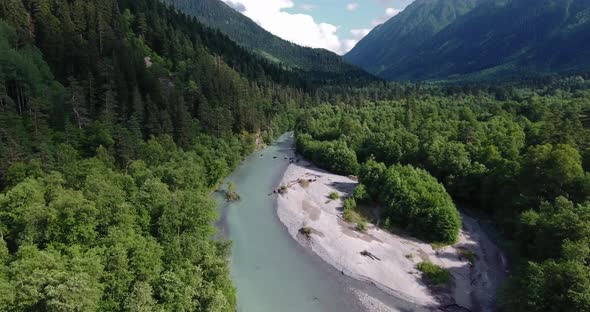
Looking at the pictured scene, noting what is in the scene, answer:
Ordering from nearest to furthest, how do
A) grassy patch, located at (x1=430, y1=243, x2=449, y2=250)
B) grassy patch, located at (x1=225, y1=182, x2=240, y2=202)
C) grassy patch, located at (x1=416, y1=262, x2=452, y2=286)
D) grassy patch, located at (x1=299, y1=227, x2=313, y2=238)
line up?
grassy patch, located at (x1=416, y1=262, x2=452, y2=286)
grassy patch, located at (x1=430, y1=243, x2=449, y2=250)
grassy patch, located at (x1=299, y1=227, x2=313, y2=238)
grassy patch, located at (x1=225, y1=182, x2=240, y2=202)

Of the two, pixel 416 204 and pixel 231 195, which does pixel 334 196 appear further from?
pixel 231 195

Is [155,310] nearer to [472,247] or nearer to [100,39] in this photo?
[472,247]

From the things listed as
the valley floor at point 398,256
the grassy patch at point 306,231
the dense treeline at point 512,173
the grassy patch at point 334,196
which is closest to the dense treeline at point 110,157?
the grassy patch at point 306,231

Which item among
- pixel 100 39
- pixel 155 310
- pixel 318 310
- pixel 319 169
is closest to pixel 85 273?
pixel 155 310

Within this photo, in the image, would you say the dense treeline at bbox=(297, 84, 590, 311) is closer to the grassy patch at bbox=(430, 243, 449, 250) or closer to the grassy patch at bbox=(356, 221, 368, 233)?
the grassy patch at bbox=(430, 243, 449, 250)

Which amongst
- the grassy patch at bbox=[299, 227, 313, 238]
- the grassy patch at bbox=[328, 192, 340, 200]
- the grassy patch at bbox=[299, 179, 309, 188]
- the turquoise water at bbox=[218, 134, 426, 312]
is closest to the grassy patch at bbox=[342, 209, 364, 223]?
the grassy patch at bbox=[328, 192, 340, 200]

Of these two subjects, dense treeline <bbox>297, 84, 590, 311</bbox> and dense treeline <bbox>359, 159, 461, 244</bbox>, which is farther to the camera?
dense treeline <bbox>359, 159, 461, 244</bbox>

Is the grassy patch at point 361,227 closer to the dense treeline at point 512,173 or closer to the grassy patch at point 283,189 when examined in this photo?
the dense treeline at point 512,173
